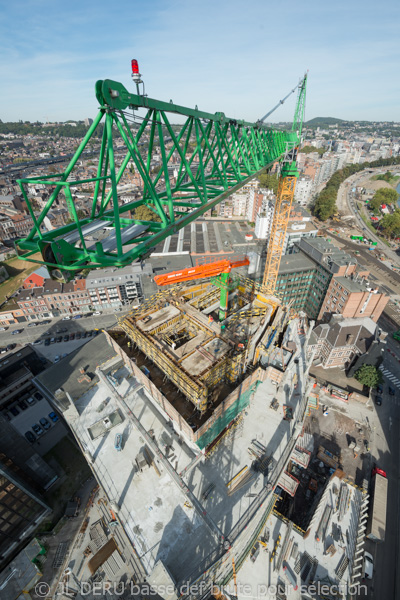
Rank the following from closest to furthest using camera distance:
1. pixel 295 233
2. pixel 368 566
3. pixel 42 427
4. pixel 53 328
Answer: pixel 368 566 → pixel 42 427 → pixel 53 328 → pixel 295 233

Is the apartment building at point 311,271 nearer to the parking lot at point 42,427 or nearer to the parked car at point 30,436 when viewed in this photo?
the parking lot at point 42,427

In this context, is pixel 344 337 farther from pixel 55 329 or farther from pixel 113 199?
pixel 55 329

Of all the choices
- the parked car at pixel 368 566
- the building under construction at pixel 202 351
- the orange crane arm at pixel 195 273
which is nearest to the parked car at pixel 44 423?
the building under construction at pixel 202 351

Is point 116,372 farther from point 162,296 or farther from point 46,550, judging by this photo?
point 46,550

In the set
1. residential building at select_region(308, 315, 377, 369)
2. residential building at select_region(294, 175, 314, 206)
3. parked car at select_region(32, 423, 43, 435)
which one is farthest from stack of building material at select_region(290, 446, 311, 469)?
residential building at select_region(294, 175, 314, 206)

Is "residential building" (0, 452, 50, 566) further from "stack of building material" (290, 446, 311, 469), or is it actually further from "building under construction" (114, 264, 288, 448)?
"stack of building material" (290, 446, 311, 469)

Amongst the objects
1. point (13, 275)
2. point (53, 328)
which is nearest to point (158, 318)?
point (53, 328)
